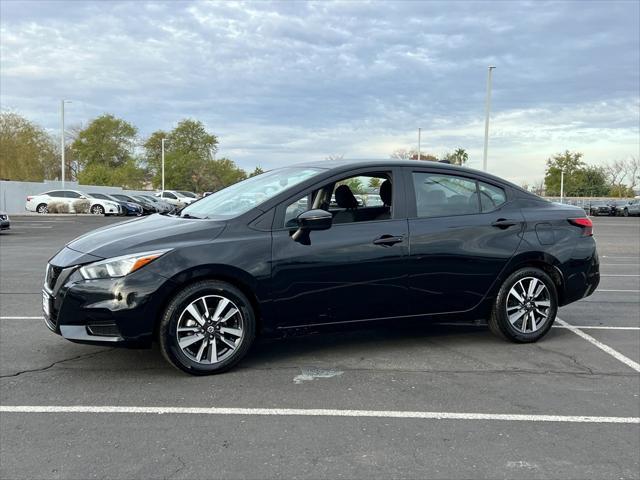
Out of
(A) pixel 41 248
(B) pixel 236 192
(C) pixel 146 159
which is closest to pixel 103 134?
(C) pixel 146 159

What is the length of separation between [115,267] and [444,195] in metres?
2.90

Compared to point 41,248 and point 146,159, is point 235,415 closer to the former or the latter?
point 41,248

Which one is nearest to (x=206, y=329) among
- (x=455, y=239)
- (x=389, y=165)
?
(x=389, y=165)

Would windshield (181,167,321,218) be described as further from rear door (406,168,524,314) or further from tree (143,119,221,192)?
tree (143,119,221,192)

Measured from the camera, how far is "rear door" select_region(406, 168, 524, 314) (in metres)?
5.17

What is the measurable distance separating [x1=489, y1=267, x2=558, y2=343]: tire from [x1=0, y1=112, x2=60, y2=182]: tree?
2143 inches

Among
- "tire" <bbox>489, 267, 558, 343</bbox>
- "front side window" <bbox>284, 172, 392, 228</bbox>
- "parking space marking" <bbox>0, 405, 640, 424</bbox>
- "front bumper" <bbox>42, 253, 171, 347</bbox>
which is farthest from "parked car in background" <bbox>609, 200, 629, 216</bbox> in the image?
"front bumper" <bbox>42, 253, 171, 347</bbox>

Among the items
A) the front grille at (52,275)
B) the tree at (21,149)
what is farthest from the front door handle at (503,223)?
the tree at (21,149)

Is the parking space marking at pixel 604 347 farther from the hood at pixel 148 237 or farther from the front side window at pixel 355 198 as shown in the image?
the hood at pixel 148 237

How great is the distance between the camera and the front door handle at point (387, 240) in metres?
4.98

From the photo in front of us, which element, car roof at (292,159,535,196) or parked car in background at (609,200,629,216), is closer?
car roof at (292,159,535,196)

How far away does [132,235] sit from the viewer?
463 cm

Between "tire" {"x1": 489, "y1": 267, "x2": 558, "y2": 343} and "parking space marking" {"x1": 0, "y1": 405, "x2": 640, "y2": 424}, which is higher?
"tire" {"x1": 489, "y1": 267, "x2": 558, "y2": 343}

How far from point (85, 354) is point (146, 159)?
280 feet
